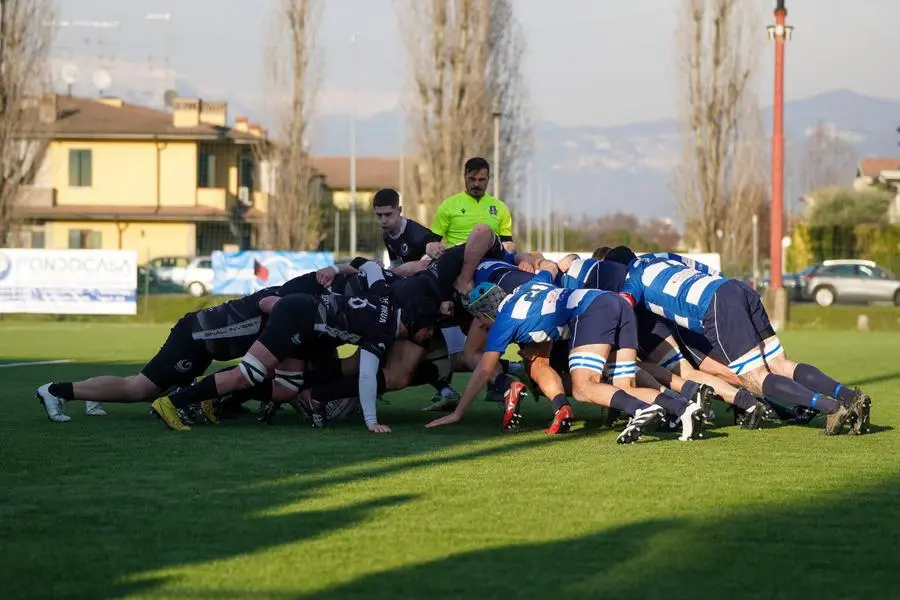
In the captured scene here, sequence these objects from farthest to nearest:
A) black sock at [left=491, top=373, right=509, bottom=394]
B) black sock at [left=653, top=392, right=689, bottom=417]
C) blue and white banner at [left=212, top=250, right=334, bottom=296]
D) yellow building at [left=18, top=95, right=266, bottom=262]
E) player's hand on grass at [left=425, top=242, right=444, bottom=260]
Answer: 1. yellow building at [left=18, top=95, right=266, bottom=262]
2. blue and white banner at [left=212, top=250, right=334, bottom=296]
3. player's hand on grass at [left=425, top=242, right=444, bottom=260]
4. black sock at [left=491, top=373, right=509, bottom=394]
5. black sock at [left=653, top=392, right=689, bottom=417]

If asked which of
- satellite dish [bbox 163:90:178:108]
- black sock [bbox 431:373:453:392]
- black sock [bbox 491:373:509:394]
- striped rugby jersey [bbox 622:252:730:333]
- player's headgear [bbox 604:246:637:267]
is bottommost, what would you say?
black sock [bbox 431:373:453:392]

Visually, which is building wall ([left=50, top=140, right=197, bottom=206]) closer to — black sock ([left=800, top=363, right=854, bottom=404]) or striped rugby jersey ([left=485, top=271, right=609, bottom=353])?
striped rugby jersey ([left=485, top=271, right=609, bottom=353])

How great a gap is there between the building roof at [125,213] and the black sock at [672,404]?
49.3m

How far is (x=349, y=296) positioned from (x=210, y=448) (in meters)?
1.91

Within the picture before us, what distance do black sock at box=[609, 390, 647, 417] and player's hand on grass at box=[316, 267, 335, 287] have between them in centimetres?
266

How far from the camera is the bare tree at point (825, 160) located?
137250 mm

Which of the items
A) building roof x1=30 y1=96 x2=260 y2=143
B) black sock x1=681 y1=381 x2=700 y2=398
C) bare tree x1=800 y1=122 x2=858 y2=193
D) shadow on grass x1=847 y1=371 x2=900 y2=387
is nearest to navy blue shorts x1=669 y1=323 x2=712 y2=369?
black sock x1=681 y1=381 x2=700 y2=398

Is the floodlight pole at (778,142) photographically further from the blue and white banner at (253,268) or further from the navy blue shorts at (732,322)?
the navy blue shorts at (732,322)

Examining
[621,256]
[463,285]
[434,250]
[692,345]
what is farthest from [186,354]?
[692,345]

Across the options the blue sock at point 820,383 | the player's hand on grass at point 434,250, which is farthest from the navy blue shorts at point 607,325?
the player's hand on grass at point 434,250

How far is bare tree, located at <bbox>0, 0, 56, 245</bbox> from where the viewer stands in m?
42.3

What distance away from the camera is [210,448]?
31.6 ft

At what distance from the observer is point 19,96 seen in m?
42.8

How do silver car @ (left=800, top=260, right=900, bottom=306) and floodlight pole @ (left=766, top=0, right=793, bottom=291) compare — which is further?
silver car @ (left=800, top=260, right=900, bottom=306)
